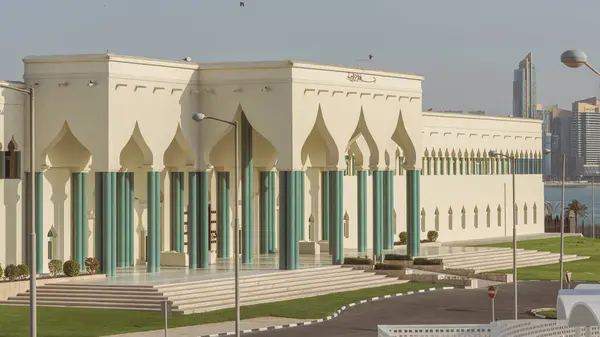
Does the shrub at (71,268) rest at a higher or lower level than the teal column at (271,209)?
lower

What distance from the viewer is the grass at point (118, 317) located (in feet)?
148

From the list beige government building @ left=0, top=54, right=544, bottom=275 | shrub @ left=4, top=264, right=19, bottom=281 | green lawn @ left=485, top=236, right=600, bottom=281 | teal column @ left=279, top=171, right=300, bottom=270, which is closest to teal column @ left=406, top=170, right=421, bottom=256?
beige government building @ left=0, top=54, right=544, bottom=275

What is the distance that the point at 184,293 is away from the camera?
172 feet

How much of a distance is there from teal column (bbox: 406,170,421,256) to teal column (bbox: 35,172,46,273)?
19.5m

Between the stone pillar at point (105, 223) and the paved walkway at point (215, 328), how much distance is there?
8852 millimetres

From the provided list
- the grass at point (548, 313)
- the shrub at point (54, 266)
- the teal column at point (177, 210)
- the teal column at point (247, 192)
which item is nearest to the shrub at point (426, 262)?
the teal column at point (247, 192)

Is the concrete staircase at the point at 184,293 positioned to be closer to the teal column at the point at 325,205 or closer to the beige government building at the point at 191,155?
the beige government building at the point at 191,155

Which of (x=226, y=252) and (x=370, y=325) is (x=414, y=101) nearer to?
(x=226, y=252)

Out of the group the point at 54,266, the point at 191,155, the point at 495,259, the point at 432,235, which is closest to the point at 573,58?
the point at 54,266

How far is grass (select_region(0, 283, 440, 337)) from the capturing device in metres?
45.2

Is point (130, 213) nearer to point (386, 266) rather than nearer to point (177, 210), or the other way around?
point (177, 210)

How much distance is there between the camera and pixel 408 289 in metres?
60.9

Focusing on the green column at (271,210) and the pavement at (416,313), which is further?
the green column at (271,210)

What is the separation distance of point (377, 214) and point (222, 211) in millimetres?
7447
